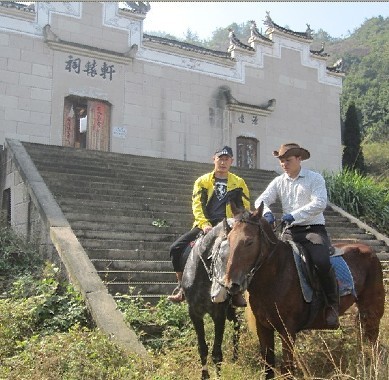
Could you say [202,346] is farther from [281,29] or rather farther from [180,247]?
[281,29]

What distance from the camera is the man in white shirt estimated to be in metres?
4.55

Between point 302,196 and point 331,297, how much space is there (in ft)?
3.06

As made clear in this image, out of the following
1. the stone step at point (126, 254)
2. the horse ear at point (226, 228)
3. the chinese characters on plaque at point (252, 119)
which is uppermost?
the chinese characters on plaque at point (252, 119)

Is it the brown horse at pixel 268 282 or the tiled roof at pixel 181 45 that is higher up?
the tiled roof at pixel 181 45

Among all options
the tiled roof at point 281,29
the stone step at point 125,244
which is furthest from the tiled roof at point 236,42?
the stone step at point 125,244

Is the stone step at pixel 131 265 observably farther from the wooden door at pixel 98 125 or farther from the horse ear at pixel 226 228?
the wooden door at pixel 98 125

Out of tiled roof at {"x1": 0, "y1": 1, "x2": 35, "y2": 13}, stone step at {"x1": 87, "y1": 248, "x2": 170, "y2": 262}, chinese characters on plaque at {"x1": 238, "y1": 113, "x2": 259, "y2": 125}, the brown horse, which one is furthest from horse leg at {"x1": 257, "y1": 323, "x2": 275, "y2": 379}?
chinese characters on plaque at {"x1": 238, "y1": 113, "x2": 259, "y2": 125}

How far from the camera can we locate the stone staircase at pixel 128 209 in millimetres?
7710

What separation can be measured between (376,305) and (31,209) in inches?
239

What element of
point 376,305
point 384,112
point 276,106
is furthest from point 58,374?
point 384,112

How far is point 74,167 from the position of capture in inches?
466

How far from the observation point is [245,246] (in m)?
4.00

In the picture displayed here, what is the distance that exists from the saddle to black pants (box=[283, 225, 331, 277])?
0.19 ft

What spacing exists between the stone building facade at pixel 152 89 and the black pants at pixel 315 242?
12780mm
